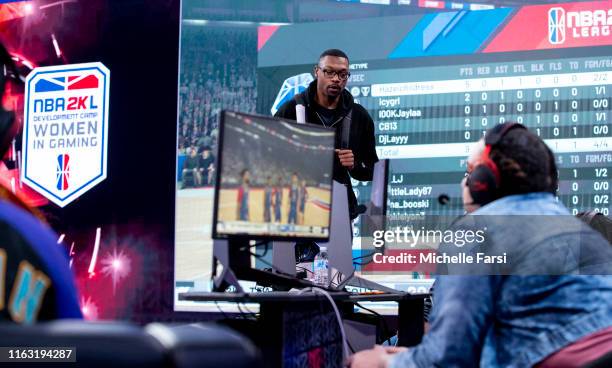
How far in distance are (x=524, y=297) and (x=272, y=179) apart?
83cm

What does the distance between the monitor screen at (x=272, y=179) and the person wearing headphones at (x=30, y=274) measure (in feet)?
4.15

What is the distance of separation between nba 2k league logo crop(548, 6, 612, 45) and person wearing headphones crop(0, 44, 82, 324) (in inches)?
191

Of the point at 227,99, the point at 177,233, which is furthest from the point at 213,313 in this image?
the point at 227,99

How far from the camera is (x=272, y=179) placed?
2.31 metres

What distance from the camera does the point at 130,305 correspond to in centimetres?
618

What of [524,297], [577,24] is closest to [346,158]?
[524,297]

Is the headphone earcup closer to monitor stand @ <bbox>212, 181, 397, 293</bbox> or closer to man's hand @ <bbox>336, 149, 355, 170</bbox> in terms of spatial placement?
monitor stand @ <bbox>212, 181, 397, 293</bbox>

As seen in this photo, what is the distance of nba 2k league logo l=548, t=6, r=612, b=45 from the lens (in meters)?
5.19

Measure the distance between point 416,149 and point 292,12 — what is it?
129cm

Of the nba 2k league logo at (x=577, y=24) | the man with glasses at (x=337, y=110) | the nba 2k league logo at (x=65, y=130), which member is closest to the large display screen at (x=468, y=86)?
the nba 2k league logo at (x=577, y=24)

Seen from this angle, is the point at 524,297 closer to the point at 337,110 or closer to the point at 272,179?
the point at 272,179

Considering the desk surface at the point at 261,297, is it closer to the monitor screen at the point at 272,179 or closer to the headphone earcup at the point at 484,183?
the monitor screen at the point at 272,179

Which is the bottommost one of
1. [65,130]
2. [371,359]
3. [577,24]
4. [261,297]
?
[371,359]

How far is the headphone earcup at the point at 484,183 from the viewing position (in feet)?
6.23
